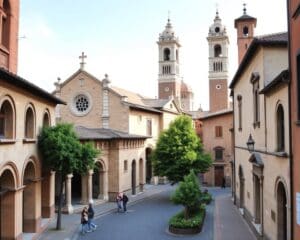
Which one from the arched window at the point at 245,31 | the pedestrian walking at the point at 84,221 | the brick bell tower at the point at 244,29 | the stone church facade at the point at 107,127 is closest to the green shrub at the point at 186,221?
the pedestrian walking at the point at 84,221

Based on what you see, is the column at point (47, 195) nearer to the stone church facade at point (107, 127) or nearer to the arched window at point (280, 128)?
the stone church facade at point (107, 127)

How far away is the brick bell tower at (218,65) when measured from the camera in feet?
220

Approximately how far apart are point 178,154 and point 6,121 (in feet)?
66.3

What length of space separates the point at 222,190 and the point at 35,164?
26446 millimetres

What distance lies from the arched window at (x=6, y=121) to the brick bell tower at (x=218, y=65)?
176 ft

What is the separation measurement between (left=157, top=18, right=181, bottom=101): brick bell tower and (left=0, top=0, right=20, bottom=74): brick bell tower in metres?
61.9

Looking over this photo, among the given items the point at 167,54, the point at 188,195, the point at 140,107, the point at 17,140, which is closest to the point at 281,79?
the point at 188,195

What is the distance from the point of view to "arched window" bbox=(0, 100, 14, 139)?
15586mm

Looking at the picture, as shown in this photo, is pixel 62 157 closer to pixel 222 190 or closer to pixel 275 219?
pixel 275 219

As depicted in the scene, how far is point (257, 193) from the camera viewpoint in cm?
1894

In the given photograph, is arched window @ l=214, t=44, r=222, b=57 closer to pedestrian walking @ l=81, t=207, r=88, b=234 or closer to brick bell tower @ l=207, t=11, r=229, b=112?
brick bell tower @ l=207, t=11, r=229, b=112

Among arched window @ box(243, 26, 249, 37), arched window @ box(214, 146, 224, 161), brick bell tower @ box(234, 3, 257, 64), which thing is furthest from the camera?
arched window @ box(214, 146, 224, 161)

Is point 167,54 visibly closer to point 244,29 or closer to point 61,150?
point 244,29

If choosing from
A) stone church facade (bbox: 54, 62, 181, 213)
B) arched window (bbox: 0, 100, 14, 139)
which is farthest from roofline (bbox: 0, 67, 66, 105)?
stone church facade (bbox: 54, 62, 181, 213)
